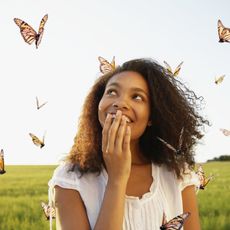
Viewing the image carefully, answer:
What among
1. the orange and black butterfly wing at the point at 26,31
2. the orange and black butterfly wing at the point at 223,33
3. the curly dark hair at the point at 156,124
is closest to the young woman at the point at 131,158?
the curly dark hair at the point at 156,124

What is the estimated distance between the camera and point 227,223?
716 cm

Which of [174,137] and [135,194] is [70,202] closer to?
[135,194]

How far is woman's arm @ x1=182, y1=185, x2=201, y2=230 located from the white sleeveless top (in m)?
0.05

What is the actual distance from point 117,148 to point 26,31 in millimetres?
2299

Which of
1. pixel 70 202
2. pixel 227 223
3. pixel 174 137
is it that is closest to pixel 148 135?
pixel 174 137

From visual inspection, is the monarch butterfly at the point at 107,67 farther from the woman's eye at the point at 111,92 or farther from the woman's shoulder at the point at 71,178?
the woman's shoulder at the point at 71,178

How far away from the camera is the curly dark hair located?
9.35 ft

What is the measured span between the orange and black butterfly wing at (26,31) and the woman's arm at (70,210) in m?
1.91

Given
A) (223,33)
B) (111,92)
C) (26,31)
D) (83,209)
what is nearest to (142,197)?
(83,209)

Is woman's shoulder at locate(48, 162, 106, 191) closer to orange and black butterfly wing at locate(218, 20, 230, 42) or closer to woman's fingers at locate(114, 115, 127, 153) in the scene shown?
woman's fingers at locate(114, 115, 127, 153)

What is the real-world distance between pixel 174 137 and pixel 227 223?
4.47m

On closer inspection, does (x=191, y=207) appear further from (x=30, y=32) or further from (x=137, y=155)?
(x=30, y=32)

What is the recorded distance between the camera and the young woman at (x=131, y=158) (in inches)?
101

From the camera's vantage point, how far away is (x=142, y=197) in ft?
9.32
